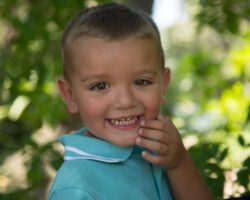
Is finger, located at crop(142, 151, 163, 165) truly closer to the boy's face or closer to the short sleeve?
the boy's face

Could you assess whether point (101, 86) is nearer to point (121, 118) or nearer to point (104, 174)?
point (121, 118)

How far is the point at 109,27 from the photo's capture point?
1478 mm

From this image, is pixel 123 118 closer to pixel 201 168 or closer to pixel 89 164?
pixel 89 164

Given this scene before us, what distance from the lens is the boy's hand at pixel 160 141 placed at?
1.43m

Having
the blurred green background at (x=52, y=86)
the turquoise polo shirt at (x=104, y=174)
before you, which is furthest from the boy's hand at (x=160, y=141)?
the blurred green background at (x=52, y=86)

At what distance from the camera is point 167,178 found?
5.46 feet

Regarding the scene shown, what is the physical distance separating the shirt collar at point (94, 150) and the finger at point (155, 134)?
112 mm

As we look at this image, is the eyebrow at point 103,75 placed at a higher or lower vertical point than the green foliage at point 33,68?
higher

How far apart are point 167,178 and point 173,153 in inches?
9.1

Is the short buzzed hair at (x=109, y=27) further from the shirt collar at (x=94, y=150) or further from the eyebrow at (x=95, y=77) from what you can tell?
the shirt collar at (x=94, y=150)

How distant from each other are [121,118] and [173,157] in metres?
0.27

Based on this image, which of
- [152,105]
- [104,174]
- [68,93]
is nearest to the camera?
[104,174]

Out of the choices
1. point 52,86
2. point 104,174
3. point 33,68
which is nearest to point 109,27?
point 104,174

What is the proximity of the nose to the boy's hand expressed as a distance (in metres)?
0.10
